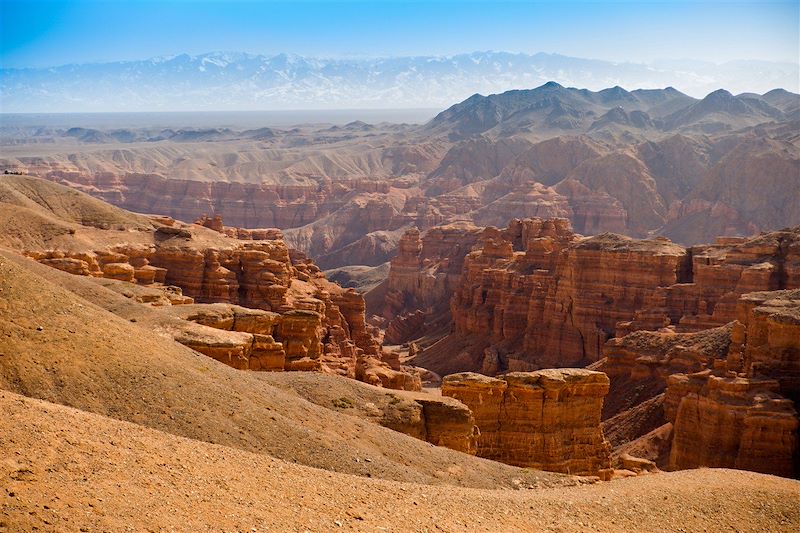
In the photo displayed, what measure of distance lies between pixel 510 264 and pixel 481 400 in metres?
45.8

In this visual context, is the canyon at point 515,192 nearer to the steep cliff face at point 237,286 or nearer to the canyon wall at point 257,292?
the canyon wall at point 257,292

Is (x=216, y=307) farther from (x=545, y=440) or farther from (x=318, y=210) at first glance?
(x=318, y=210)

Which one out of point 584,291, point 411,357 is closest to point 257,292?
point 584,291

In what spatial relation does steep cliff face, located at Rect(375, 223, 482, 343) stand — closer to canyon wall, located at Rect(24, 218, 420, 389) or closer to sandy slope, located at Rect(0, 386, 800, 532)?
canyon wall, located at Rect(24, 218, 420, 389)

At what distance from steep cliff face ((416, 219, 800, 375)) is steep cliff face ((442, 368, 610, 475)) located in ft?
77.2

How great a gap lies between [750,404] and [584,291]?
29899 millimetres

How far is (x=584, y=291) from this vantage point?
2670 inches

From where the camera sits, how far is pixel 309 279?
60094 millimetres

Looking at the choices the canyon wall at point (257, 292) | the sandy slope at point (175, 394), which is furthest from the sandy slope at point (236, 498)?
the canyon wall at point (257, 292)

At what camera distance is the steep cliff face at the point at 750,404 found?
3697 centimetres

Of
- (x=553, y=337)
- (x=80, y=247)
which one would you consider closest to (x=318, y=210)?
(x=553, y=337)

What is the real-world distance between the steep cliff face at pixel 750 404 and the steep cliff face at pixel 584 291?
13.9 m

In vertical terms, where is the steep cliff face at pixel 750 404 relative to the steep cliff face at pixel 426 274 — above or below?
above

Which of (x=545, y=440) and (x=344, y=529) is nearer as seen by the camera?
(x=344, y=529)
